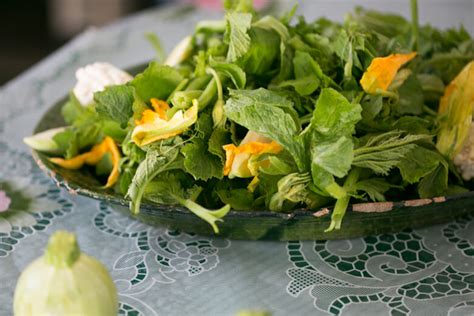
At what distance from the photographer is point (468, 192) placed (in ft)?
2.77

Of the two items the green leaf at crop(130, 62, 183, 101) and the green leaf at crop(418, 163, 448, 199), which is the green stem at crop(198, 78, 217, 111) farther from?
the green leaf at crop(418, 163, 448, 199)

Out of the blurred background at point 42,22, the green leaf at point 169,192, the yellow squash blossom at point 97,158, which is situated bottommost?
the blurred background at point 42,22

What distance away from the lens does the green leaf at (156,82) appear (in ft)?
2.96

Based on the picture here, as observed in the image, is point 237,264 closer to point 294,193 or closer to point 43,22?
point 294,193

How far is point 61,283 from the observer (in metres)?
0.62

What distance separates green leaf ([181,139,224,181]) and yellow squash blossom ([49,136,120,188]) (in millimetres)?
144

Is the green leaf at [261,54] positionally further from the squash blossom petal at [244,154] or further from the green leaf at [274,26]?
the squash blossom petal at [244,154]

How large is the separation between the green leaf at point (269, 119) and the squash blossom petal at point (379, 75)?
0.12m

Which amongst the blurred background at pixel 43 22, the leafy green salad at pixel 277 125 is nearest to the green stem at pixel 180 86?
the leafy green salad at pixel 277 125

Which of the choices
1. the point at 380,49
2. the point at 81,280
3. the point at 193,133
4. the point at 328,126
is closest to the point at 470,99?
the point at 380,49

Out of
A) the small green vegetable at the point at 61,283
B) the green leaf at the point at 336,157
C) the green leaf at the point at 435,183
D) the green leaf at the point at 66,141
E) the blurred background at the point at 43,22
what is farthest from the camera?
the blurred background at the point at 43,22

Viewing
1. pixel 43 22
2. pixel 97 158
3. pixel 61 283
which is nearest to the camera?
pixel 61 283

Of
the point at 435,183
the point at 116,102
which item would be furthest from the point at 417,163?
the point at 116,102

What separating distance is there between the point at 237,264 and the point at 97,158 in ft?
0.88
